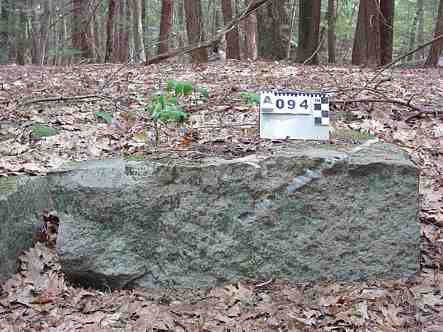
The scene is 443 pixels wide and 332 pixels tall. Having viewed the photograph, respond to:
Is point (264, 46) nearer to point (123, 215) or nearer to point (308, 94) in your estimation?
point (308, 94)

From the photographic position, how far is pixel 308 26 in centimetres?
958

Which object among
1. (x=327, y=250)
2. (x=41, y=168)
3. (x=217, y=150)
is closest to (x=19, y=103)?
(x=41, y=168)

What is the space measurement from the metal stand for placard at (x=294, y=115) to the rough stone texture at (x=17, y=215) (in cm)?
163

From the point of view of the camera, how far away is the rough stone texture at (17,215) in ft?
10.1

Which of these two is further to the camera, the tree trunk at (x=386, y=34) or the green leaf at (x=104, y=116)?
the tree trunk at (x=386, y=34)

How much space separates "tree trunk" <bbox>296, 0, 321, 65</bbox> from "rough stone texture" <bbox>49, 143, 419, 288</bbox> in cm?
695

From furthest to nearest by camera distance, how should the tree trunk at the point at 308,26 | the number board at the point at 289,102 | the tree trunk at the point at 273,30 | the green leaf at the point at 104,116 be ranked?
1. the tree trunk at the point at 273,30
2. the tree trunk at the point at 308,26
3. the green leaf at the point at 104,116
4. the number board at the point at 289,102

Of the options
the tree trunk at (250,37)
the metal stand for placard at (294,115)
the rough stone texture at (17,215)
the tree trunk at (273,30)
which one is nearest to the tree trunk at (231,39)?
the tree trunk at (273,30)

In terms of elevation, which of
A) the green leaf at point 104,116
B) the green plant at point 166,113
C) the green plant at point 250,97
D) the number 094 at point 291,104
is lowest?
the green leaf at point 104,116

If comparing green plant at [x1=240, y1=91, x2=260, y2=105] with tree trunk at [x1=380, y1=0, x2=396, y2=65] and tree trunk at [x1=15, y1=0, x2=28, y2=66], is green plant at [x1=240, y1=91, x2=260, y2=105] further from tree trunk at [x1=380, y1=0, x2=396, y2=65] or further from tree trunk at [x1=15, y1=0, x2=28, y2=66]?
tree trunk at [x1=15, y1=0, x2=28, y2=66]

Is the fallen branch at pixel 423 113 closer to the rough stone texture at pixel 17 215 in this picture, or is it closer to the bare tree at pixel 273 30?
the rough stone texture at pixel 17 215

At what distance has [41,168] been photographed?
3.92 m

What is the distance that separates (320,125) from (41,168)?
7.12ft

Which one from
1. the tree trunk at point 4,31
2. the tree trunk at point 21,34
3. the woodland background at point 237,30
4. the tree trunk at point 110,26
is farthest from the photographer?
the tree trunk at point 21,34
